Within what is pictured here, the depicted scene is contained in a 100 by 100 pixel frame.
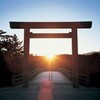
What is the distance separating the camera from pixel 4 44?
51344 millimetres

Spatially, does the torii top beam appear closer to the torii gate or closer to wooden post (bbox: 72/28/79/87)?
the torii gate

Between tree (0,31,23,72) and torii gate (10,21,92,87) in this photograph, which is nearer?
torii gate (10,21,92,87)

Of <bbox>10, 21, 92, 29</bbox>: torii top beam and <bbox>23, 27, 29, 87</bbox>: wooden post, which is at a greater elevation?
<bbox>10, 21, 92, 29</bbox>: torii top beam

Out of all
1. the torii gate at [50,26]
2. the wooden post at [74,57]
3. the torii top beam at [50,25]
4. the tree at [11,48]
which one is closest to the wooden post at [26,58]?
the torii gate at [50,26]

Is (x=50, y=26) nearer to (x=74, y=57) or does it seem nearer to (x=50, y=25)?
(x=50, y=25)

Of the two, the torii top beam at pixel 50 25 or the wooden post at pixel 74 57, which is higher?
the torii top beam at pixel 50 25

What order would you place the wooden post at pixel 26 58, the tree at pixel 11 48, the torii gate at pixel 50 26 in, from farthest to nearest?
the tree at pixel 11 48, the torii gate at pixel 50 26, the wooden post at pixel 26 58

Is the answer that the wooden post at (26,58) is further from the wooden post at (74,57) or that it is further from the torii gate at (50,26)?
the wooden post at (74,57)

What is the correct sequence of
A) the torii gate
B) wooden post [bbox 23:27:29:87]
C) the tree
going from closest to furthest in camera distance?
wooden post [bbox 23:27:29:87]
the torii gate
the tree

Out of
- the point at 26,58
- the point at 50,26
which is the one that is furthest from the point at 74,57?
the point at 26,58

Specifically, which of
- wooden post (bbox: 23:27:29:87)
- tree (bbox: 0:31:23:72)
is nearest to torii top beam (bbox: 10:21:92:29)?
wooden post (bbox: 23:27:29:87)

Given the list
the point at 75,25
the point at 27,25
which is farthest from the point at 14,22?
the point at 75,25

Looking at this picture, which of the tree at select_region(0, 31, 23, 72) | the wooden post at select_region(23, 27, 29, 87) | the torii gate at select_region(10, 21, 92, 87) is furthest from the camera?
the tree at select_region(0, 31, 23, 72)

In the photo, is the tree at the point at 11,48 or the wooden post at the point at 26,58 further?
the tree at the point at 11,48
